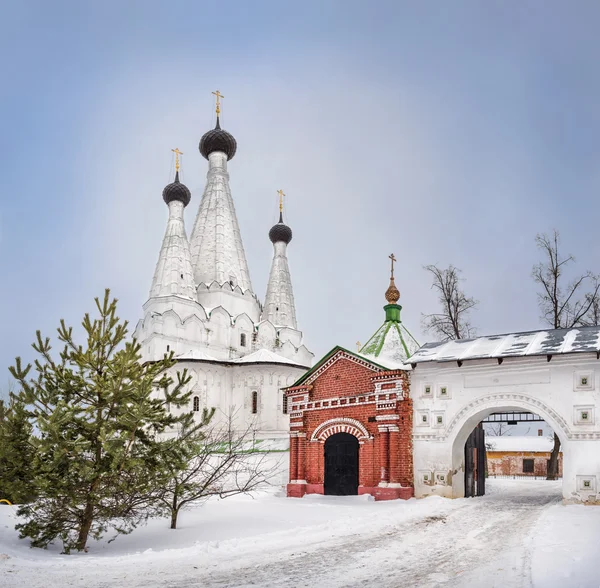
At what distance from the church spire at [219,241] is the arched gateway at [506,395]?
23.2 metres

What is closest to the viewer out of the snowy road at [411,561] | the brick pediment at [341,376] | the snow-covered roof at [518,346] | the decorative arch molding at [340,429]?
the snowy road at [411,561]

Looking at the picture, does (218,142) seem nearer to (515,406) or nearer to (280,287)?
(280,287)

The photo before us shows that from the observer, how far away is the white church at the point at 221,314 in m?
34.2

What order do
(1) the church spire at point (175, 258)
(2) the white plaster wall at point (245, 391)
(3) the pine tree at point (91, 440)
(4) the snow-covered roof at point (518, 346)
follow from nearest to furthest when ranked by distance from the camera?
(3) the pine tree at point (91, 440)
(4) the snow-covered roof at point (518, 346)
(2) the white plaster wall at point (245, 391)
(1) the church spire at point (175, 258)

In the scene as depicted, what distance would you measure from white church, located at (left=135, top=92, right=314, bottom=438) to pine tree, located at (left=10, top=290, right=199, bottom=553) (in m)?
21.7

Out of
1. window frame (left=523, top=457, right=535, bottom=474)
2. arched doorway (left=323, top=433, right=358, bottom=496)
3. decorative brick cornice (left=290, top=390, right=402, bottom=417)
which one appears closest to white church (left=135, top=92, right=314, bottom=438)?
decorative brick cornice (left=290, top=390, right=402, bottom=417)

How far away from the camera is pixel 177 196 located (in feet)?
135

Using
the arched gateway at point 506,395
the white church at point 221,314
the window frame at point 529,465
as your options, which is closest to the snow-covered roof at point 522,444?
the window frame at point 529,465

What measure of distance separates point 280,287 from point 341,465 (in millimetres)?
26902

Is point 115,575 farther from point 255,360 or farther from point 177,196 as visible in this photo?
point 177,196

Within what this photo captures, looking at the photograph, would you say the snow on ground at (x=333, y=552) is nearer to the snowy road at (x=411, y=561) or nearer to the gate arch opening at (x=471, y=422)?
the snowy road at (x=411, y=561)

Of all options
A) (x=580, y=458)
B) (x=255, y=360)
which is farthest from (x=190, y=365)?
(x=580, y=458)

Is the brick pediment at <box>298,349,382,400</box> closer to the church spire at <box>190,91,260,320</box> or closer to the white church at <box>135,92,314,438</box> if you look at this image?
the white church at <box>135,92,314,438</box>

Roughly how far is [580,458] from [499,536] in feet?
17.9
